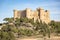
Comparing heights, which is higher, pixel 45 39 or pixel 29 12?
pixel 29 12

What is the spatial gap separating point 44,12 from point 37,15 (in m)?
0.86

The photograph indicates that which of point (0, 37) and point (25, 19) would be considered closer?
point (0, 37)

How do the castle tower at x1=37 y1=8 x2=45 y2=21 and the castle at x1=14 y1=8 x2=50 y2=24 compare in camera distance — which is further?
the castle tower at x1=37 y1=8 x2=45 y2=21

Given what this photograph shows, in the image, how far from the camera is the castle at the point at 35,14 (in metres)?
25.2

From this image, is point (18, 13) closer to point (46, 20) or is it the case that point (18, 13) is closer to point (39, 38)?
point (46, 20)

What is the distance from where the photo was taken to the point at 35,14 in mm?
25703

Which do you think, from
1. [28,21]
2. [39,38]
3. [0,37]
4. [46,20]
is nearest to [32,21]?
[28,21]

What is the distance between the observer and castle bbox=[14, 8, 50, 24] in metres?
25.2

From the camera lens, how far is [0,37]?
Answer: 12461 millimetres

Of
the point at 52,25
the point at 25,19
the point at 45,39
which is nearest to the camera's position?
the point at 45,39

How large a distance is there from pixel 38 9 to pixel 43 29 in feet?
13.9

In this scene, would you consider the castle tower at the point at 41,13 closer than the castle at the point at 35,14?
No

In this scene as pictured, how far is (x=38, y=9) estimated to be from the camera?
84.9 ft

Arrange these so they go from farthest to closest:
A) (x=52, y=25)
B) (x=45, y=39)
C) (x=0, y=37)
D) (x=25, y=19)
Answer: (x=52, y=25), (x=25, y=19), (x=45, y=39), (x=0, y=37)
